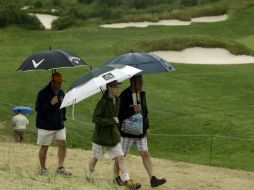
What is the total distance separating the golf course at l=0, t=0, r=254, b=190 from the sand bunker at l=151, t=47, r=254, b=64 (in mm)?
230

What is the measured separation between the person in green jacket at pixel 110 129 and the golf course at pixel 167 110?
0.39 metres

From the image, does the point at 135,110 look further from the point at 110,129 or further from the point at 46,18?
the point at 46,18

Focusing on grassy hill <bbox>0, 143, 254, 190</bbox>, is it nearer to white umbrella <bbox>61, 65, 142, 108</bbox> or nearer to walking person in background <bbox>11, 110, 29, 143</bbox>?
white umbrella <bbox>61, 65, 142, 108</bbox>

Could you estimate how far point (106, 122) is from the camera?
9.66 meters

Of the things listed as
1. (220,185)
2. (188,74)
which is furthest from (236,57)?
(220,185)

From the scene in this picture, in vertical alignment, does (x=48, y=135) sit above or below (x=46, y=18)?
above

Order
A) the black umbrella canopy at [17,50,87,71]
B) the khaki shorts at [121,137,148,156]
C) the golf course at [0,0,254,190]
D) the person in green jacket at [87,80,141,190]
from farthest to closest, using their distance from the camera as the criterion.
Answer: the golf course at [0,0,254,190], the black umbrella canopy at [17,50,87,71], the khaki shorts at [121,137,148,156], the person in green jacket at [87,80,141,190]

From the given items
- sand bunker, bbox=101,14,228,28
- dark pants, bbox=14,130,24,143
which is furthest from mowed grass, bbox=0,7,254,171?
sand bunker, bbox=101,14,228,28

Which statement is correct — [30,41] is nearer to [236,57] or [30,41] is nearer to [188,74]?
[236,57]

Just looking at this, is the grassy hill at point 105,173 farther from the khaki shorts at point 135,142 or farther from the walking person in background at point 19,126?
the walking person in background at point 19,126

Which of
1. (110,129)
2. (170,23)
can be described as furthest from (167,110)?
(170,23)

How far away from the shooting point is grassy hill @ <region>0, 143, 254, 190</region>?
9500 millimetres

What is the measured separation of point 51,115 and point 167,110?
990cm

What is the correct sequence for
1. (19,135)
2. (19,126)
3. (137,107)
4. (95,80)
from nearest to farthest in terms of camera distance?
(95,80)
(137,107)
(19,126)
(19,135)
